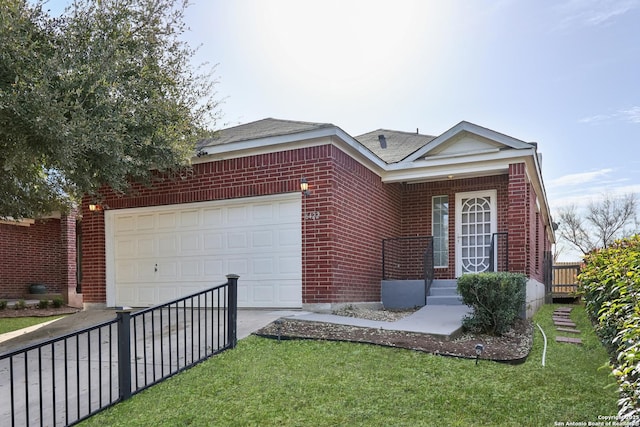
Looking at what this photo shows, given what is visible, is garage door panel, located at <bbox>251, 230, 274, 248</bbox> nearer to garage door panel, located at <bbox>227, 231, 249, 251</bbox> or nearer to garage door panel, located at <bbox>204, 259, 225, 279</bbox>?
garage door panel, located at <bbox>227, 231, 249, 251</bbox>

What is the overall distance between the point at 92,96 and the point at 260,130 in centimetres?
390

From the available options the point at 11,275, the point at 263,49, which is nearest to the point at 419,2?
the point at 263,49

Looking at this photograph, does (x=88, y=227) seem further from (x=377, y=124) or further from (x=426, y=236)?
(x=377, y=124)

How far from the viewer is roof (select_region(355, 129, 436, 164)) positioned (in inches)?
445

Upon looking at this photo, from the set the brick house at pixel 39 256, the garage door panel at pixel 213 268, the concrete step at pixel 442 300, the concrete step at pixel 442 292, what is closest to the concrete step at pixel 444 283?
the concrete step at pixel 442 292

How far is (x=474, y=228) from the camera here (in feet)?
36.2

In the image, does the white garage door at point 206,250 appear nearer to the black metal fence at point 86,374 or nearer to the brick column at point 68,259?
the black metal fence at point 86,374

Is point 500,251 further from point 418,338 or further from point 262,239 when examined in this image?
point 262,239

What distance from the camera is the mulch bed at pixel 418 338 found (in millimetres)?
5543

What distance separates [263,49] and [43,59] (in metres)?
4.31

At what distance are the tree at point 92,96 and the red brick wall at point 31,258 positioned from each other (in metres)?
8.46

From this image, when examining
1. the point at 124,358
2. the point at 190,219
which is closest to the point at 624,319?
the point at 124,358

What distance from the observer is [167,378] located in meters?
5.13

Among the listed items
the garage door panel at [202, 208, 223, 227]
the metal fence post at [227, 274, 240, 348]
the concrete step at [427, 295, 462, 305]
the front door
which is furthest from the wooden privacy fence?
the metal fence post at [227, 274, 240, 348]
